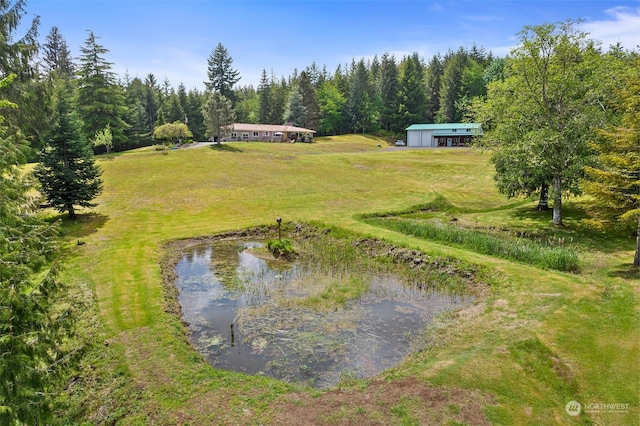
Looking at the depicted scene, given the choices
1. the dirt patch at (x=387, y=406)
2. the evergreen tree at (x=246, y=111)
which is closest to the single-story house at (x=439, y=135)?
the evergreen tree at (x=246, y=111)

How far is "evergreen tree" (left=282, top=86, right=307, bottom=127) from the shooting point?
8812cm

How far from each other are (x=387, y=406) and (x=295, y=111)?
278ft

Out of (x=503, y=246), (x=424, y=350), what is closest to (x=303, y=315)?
(x=424, y=350)

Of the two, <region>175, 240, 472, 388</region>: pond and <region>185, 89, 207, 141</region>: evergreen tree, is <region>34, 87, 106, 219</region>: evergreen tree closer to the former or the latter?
<region>175, 240, 472, 388</region>: pond

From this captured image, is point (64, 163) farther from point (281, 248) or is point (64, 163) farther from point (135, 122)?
point (135, 122)

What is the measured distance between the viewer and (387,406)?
8641mm

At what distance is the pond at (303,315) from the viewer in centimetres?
1102

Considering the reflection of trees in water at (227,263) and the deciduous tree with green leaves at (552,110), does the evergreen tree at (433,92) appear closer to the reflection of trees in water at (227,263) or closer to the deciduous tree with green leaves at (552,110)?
the deciduous tree with green leaves at (552,110)

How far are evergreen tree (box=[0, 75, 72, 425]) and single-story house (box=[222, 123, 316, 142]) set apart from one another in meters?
69.9

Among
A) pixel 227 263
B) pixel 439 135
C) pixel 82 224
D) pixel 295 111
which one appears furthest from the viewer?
pixel 295 111

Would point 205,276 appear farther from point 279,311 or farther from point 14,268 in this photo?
point 14,268

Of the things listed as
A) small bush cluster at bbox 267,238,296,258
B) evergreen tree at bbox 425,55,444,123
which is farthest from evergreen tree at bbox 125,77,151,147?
evergreen tree at bbox 425,55,444,123

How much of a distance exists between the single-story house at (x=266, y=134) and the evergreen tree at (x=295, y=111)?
8.25 metres

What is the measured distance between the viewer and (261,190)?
118 ft
